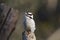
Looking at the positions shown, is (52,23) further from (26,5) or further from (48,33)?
(26,5)

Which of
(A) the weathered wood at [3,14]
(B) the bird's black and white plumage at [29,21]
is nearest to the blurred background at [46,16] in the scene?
(A) the weathered wood at [3,14]

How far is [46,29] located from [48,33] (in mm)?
129

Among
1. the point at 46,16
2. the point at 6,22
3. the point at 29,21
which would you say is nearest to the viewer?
the point at 29,21

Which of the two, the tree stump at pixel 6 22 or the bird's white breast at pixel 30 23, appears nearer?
the bird's white breast at pixel 30 23

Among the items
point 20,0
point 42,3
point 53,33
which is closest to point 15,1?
point 20,0

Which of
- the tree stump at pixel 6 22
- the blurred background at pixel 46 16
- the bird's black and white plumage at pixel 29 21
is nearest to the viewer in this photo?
the bird's black and white plumage at pixel 29 21

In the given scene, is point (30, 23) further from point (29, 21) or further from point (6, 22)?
point (6, 22)

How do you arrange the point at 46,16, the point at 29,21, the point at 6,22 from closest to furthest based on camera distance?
1. the point at 29,21
2. the point at 6,22
3. the point at 46,16

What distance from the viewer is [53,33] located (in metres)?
4.40

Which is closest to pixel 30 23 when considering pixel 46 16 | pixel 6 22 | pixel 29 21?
pixel 29 21

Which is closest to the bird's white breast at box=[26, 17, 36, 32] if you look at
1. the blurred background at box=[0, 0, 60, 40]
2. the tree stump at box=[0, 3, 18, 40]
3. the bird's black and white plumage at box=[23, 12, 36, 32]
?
the bird's black and white plumage at box=[23, 12, 36, 32]

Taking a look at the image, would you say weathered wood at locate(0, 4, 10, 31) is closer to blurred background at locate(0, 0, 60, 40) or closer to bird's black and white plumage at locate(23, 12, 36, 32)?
bird's black and white plumage at locate(23, 12, 36, 32)

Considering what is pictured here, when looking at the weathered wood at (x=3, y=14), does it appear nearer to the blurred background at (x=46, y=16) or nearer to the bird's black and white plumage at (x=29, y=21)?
the bird's black and white plumage at (x=29, y=21)

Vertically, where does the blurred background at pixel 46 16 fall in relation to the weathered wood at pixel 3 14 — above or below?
below
